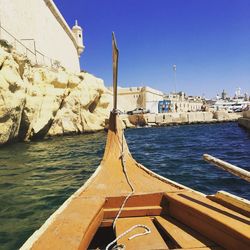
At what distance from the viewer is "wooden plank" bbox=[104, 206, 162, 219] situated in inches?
139

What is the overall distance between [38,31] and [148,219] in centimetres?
2716

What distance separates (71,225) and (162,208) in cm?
134

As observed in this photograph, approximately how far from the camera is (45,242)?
2.38 m

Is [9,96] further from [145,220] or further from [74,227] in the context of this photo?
[74,227]

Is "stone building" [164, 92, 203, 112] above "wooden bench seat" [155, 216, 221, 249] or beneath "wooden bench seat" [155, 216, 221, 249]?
above

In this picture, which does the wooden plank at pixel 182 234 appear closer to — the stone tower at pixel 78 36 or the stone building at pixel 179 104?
the stone tower at pixel 78 36

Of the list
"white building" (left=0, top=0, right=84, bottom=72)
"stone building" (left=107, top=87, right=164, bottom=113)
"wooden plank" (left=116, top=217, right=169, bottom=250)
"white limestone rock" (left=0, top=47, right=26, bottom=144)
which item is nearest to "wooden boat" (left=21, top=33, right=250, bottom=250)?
"wooden plank" (left=116, top=217, right=169, bottom=250)

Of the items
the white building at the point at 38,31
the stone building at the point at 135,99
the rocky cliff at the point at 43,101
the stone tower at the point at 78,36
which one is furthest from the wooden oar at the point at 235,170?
the stone building at the point at 135,99

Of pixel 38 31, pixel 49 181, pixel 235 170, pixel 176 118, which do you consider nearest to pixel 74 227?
pixel 235 170

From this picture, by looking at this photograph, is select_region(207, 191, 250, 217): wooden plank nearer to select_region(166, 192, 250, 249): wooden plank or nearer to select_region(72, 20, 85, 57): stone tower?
select_region(166, 192, 250, 249): wooden plank

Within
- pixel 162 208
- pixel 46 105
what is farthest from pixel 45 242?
pixel 46 105

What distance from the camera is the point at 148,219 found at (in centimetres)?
352

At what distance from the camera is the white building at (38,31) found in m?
21.1

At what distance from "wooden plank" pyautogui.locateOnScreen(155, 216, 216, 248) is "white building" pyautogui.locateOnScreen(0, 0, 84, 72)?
63.1 feet
